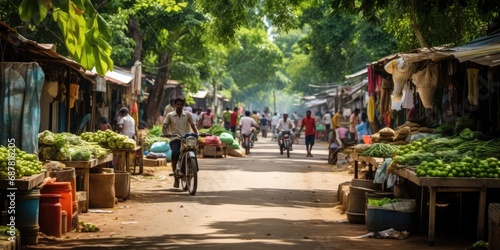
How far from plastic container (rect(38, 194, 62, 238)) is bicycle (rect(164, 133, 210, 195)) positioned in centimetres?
537

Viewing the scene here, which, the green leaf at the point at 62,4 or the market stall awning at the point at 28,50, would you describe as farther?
the market stall awning at the point at 28,50

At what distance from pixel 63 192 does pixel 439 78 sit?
7723 millimetres

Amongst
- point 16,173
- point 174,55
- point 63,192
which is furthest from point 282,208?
point 174,55

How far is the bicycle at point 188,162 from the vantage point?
1622 cm

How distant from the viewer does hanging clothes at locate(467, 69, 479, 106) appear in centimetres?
1400

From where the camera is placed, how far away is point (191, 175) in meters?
16.6

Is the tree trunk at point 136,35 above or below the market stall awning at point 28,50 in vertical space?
above

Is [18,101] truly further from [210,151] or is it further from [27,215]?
[210,151]

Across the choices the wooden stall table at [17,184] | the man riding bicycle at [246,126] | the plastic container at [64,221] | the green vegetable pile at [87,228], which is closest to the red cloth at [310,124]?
the man riding bicycle at [246,126]

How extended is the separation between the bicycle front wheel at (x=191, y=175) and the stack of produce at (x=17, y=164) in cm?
542

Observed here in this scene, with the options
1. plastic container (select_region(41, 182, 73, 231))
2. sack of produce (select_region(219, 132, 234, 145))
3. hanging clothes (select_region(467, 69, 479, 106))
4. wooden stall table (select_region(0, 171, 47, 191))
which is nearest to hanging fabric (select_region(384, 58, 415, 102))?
hanging clothes (select_region(467, 69, 479, 106))

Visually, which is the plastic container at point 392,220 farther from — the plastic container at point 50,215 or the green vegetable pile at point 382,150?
the plastic container at point 50,215

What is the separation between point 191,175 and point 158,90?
23532mm

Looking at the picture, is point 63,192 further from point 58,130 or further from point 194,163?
point 58,130
